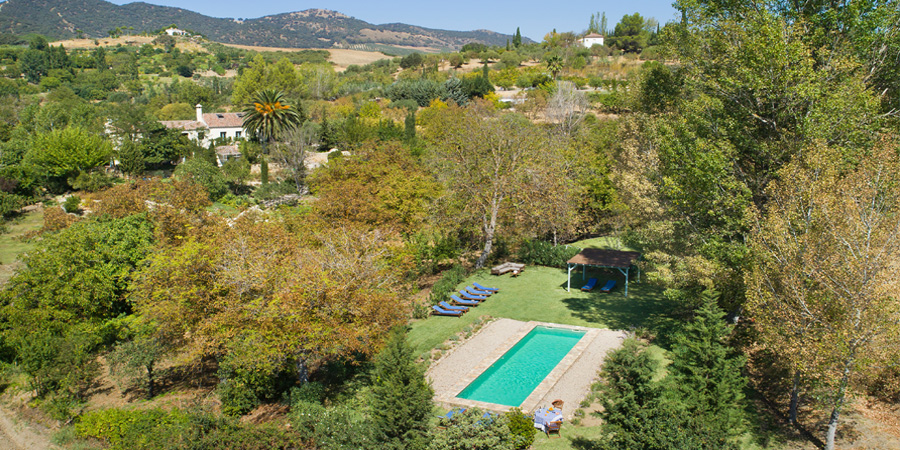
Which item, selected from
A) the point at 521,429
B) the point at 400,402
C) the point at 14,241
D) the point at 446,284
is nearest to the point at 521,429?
the point at 521,429

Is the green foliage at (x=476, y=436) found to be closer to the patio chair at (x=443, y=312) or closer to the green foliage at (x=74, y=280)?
the patio chair at (x=443, y=312)

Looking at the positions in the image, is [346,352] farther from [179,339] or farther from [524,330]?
[524,330]

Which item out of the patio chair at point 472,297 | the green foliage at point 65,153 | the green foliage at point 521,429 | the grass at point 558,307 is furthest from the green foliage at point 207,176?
the green foliage at point 521,429

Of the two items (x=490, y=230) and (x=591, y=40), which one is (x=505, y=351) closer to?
(x=490, y=230)

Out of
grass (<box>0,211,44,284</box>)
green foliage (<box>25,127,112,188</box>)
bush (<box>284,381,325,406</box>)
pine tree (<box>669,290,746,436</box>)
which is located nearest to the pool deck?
bush (<box>284,381,325,406</box>)

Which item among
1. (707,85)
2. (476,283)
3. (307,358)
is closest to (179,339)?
(307,358)

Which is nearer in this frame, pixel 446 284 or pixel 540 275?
pixel 446 284
